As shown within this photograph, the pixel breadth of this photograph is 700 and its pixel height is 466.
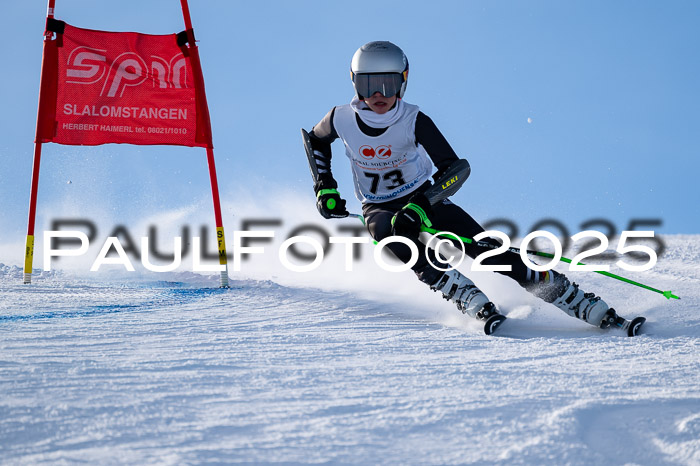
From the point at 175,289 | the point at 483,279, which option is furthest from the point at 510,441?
the point at 175,289

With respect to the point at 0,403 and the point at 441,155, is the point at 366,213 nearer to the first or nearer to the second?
the point at 441,155

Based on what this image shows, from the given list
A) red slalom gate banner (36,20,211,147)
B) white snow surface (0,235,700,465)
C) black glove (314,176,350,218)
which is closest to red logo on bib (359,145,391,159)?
black glove (314,176,350,218)

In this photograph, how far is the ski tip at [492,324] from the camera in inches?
128

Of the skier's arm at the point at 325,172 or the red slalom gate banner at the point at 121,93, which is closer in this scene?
the skier's arm at the point at 325,172

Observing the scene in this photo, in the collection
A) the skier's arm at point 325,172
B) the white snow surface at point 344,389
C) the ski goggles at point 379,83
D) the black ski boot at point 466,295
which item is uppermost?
the ski goggles at point 379,83

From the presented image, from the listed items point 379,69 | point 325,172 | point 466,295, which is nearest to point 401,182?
point 325,172

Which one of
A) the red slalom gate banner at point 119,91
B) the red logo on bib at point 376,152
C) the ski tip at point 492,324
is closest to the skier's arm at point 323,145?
the red logo on bib at point 376,152

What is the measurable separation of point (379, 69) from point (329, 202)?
858 mm

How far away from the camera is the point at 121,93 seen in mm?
6215

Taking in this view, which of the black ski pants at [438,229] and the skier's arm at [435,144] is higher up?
the skier's arm at [435,144]

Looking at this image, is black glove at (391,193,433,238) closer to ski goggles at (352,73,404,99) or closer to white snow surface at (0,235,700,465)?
white snow surface at (0,235,700,465)

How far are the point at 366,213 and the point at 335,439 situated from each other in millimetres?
2526

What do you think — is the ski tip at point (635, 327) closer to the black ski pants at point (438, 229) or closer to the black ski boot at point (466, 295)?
the black ski pants at point (438, 229)

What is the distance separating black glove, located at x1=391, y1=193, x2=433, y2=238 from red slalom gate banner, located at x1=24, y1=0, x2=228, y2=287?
2994 mm
